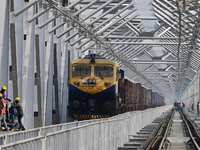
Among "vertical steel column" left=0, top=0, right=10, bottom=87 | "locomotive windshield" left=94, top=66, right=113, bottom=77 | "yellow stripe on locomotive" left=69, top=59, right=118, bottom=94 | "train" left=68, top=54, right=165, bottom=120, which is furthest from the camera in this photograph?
"locomotive windshield" left=94, top=66, right=113, bottom=77

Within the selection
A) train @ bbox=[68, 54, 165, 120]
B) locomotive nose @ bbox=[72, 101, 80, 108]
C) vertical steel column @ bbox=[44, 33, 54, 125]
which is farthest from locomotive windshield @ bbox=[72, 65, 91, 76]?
vertical steel column @ bbox=[44, 33, 54, 125]

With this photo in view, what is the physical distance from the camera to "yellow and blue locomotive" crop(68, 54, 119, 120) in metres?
24.5

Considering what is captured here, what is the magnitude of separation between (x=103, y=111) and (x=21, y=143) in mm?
18384

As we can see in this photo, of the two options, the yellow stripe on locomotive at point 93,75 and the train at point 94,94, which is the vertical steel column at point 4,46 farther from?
the yellow stripe on locomotive at point 93,75

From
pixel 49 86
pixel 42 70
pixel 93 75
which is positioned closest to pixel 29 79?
pixel 42 70

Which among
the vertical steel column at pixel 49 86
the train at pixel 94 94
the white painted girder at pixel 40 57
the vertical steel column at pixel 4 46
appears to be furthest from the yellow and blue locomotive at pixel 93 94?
the vertical steel column at pixel 4 46

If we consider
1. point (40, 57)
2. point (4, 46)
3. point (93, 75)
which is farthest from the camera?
point (93, 75)

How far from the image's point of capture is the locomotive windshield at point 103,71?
81.9 ft

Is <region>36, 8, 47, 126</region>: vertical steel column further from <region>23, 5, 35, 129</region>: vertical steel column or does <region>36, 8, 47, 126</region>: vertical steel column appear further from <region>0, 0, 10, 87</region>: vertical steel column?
<region>0, 0, 10, 87</region>: vertical steel column

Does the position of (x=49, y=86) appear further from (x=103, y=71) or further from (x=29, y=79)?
(x=29, y=79)

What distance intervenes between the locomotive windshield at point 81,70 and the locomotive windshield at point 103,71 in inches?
16.1

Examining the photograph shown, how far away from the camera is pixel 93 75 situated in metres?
25.1

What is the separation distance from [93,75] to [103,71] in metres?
0.63

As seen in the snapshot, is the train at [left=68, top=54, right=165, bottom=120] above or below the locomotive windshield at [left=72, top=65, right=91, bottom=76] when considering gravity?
below
